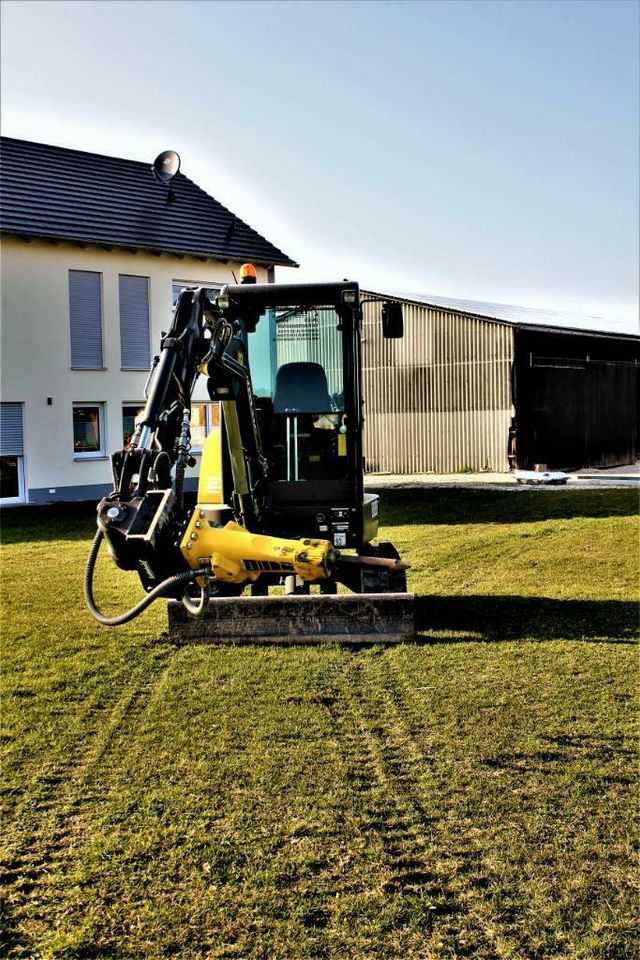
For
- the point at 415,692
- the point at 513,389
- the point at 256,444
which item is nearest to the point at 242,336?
the point at 256,444

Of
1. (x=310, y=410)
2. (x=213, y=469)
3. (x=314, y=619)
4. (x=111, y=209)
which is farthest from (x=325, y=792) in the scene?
(x=111, y=209)

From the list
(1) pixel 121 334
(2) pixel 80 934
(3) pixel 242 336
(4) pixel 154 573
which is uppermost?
(1) pixel 121 334

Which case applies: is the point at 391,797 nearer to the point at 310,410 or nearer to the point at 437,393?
the point at 310,410

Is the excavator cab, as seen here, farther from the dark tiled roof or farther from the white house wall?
the dark tiled roof

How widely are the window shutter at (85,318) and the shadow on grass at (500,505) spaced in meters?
7.45

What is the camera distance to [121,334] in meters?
24.4

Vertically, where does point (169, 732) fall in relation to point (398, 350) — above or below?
→ below

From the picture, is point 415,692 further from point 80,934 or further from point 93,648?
point 80,934

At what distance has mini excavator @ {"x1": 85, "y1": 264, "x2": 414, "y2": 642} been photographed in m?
6.80

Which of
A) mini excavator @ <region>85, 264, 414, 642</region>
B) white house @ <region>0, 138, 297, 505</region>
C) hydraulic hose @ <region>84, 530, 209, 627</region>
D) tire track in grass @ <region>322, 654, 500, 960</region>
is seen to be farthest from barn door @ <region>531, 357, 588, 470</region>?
hydraulic hose @ <region>84, 530, 209, 627</region>

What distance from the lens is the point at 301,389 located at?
9.30m

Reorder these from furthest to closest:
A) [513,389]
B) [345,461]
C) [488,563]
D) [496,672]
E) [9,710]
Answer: [513,389] → [488,563] → [345,461] → [496,672] → [9,710]

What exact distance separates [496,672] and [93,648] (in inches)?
136

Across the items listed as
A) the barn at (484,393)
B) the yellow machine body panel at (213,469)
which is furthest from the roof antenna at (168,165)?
the barn at (484,393)
